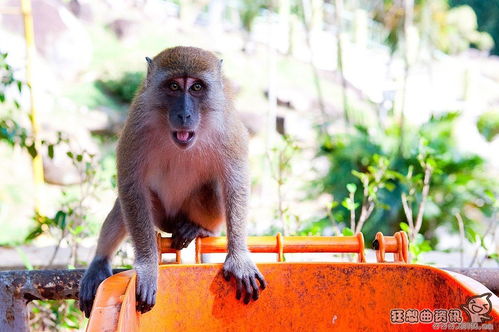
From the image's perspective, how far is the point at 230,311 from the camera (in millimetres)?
2469

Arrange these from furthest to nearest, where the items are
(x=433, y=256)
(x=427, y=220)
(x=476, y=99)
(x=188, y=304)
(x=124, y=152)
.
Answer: (x=476, y=99), (x=427, y=220), (x=433, y=256), (x=124, y=152), (x=188, y=304)

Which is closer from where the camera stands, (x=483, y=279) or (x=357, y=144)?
(x=483, y=279)

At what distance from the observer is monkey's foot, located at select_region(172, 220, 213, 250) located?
9.80ft

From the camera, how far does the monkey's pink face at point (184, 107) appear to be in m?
2.82

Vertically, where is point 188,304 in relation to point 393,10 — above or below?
below

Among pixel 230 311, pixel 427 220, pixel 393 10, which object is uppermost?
pixel 393 10

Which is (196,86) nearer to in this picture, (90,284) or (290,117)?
(90,284)

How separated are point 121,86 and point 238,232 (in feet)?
52.0

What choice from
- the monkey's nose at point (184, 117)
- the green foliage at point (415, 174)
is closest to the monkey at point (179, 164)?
the monkey's nose at point (184, 117)

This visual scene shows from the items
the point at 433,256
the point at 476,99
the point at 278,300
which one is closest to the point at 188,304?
the point at 278,300

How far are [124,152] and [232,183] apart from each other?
0.56 metres

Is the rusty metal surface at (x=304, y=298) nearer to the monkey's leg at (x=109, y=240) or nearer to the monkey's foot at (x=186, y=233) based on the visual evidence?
the monkey's foot at (x=186, y=233)

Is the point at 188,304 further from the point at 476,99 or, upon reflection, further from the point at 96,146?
the point at 476,99

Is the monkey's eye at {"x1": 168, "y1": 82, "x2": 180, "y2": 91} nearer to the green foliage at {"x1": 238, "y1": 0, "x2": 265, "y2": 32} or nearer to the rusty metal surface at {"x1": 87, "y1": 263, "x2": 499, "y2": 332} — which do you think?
the rusty metal surface at {"x1": 87, "y1": 263, "x2": 499, "y2": 332}
